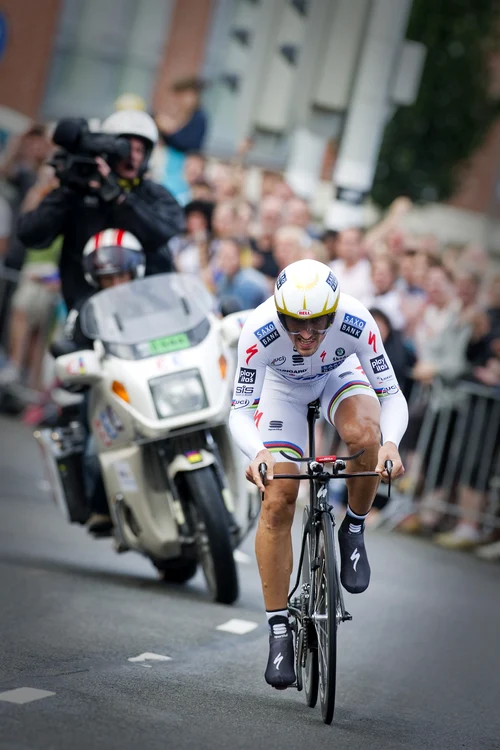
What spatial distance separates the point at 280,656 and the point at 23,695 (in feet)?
4.13

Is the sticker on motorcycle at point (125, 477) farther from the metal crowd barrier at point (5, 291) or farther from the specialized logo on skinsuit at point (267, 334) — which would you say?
the metal crowd barrier at point (5, 291)

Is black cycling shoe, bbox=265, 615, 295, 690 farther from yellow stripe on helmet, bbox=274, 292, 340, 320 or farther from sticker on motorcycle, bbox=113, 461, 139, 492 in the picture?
sticker on motorcycle, bbox=113, 461, 139, 492

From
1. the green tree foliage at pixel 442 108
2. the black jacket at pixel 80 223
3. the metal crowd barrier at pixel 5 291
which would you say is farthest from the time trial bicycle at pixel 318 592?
the green tree foliage at pixel 442 108

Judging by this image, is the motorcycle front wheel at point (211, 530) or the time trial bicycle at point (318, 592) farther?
the motorcycle front wheel at point (211, 530)

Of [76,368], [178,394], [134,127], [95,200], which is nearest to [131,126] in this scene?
[134,127]

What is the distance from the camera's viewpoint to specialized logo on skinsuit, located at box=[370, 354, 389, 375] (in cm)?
752

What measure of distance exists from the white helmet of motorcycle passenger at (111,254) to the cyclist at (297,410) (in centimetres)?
298

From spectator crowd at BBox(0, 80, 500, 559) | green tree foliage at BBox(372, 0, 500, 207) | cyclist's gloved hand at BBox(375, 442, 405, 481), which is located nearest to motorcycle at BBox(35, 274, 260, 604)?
cyclist's gloved hand at BBox(375, 442, 405, 481)

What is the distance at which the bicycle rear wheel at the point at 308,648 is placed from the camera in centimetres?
716

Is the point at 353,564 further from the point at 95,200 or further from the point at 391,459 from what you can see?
the point at 95,200

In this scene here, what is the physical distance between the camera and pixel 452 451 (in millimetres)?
15406

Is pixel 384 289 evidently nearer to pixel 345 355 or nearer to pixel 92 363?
pixel 92 363

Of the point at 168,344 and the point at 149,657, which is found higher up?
the point at 168,344

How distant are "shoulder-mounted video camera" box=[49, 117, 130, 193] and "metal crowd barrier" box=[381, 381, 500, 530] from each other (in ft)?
18.1
